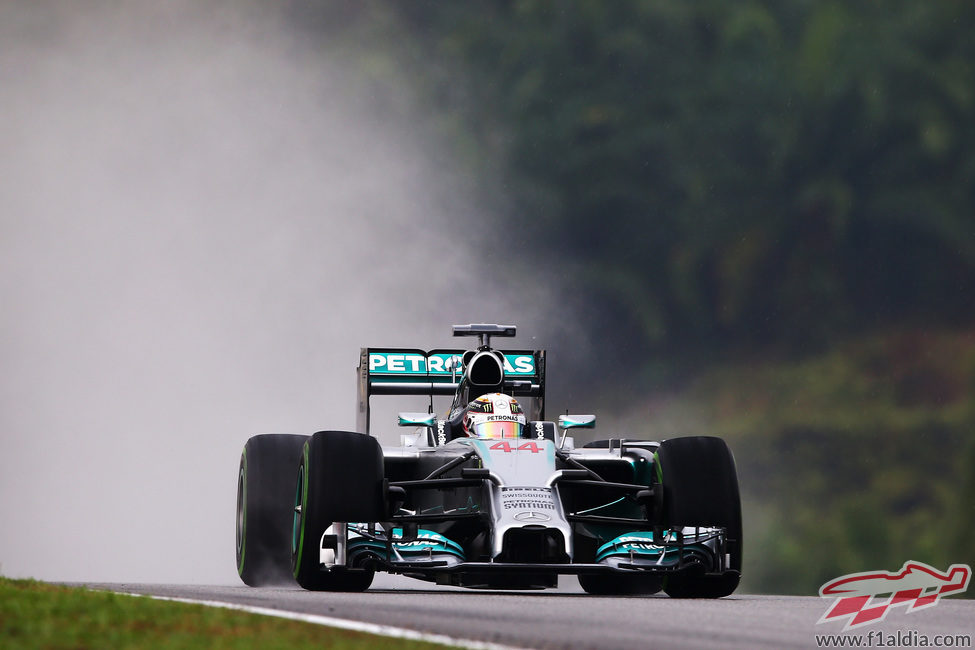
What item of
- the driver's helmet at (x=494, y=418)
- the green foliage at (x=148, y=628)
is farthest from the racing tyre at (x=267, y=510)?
the green foliage at (x=148, y=628)

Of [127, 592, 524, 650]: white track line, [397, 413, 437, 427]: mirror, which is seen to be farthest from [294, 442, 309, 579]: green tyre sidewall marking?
[127, 592, 524, 650]: white track line

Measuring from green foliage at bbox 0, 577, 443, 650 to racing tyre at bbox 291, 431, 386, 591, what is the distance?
3813 mm

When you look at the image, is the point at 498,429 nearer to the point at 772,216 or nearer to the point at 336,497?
the point at 336,497

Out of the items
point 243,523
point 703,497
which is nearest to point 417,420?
point 243,523

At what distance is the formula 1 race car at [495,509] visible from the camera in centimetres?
1391

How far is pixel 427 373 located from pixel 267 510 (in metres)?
2.46

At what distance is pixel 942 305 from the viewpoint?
50844mm

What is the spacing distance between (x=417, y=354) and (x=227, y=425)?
17550 millimetres

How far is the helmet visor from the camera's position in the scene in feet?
52.4

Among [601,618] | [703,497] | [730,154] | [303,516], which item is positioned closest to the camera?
[601,618]

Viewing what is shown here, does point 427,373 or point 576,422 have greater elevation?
point 427,373

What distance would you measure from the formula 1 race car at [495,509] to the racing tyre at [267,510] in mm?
18

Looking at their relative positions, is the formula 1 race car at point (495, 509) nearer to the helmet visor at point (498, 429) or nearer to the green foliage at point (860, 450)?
the helmet visor at point (498, 429)

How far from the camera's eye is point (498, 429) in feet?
52.5
